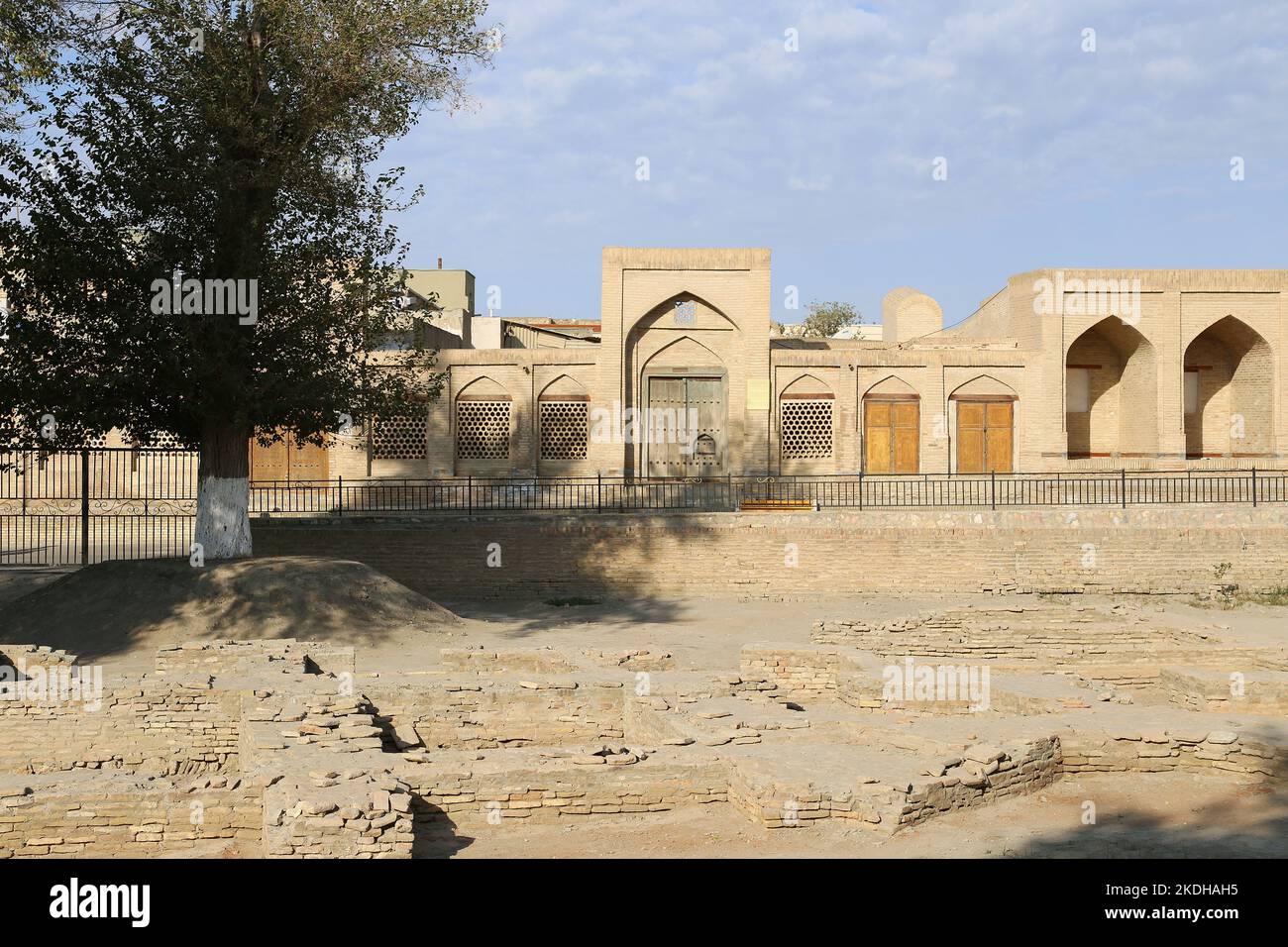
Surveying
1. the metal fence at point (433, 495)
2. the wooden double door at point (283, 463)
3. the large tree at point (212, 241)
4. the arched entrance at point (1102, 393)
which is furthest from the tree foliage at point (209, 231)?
the arched entrance at point (1102, 393)

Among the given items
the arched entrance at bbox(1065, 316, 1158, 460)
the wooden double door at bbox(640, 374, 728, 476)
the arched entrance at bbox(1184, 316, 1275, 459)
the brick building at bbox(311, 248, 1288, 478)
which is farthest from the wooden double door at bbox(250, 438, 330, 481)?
the arched entrance at bbox(1184, 316, 1275, 459)

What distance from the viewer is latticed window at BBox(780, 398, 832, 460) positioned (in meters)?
29.1

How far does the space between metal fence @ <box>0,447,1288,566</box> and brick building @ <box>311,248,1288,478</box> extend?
→ 1.17 metres

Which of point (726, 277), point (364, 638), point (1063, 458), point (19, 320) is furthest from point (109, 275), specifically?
point (1063, 458)

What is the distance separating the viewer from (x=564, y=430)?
29.3 m

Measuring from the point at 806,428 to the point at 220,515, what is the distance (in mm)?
16224

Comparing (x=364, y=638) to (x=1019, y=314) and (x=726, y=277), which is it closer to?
(x=726, y=277)

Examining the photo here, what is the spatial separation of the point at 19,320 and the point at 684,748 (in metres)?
11.3

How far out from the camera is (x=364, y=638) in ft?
49.5

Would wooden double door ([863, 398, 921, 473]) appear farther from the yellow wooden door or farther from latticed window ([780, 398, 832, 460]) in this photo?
latticed window ([780, 398, 832, 460])

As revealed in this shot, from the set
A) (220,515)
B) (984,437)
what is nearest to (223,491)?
(220,515)

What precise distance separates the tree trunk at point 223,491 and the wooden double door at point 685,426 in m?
13.8

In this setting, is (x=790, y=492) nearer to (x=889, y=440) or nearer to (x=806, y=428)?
(x=806, y=428)

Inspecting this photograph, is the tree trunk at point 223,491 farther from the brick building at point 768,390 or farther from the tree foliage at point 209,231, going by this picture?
the brick building at point 768,390
